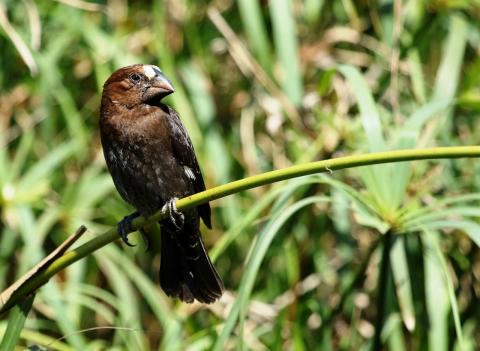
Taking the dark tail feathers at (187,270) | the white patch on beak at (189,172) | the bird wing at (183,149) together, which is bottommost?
the dark tail feathers at (187,270)

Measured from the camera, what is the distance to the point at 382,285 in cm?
262

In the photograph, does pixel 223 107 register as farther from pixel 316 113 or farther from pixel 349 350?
pixel 349 350

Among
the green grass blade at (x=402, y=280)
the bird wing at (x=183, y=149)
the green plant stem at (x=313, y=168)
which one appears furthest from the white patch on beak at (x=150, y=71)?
the green plant stem at (x=313, y=168)

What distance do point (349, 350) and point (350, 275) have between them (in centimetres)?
34

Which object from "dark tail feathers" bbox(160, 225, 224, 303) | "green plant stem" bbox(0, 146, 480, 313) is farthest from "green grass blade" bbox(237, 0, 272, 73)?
"green plant stem" bbox(0, 146, 480, 313)

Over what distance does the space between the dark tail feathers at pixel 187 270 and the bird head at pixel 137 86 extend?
0.47 metres

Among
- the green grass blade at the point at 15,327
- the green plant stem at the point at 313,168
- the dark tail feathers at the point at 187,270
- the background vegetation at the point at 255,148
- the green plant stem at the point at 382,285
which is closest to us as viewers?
the green plant stem at the point at 313,168

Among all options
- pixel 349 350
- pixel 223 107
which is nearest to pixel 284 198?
pixel 349 350

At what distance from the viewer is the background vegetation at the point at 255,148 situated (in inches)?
134

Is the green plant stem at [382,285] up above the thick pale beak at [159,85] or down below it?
below

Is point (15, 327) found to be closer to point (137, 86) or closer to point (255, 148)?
point (137, 86)

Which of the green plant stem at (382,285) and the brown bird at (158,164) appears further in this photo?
the brown bird at (158,164)

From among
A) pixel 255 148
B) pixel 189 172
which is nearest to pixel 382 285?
pixel 189 172

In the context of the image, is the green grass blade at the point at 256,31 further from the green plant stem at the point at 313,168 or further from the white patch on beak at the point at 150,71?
the green plant stem at the point at 313,168
